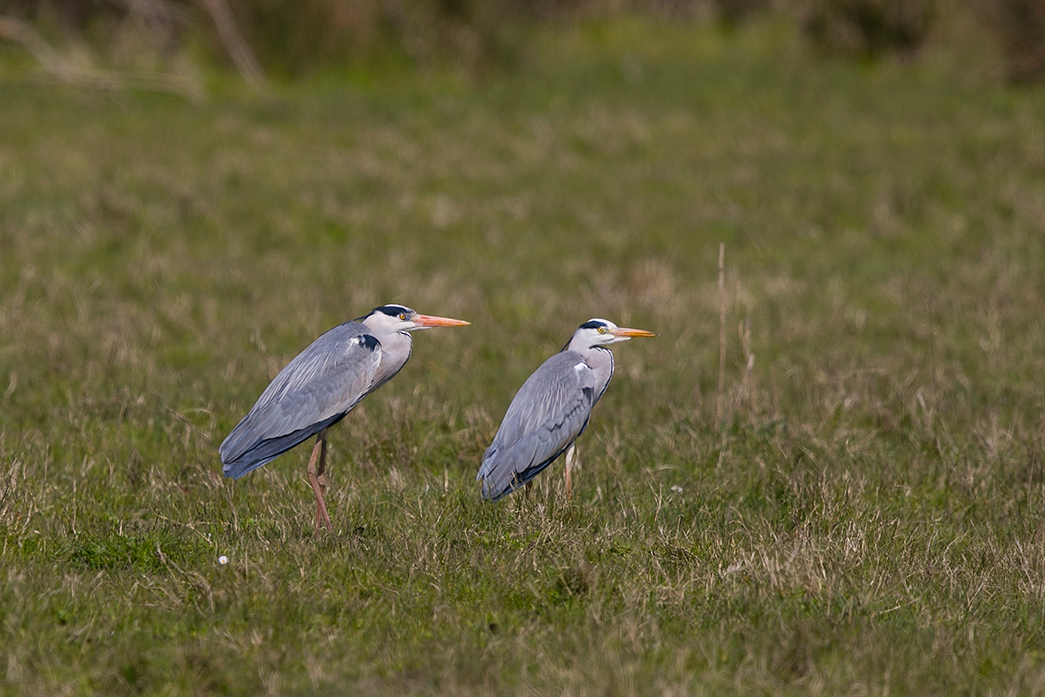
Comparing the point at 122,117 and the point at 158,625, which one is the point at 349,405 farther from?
the point at 122,117

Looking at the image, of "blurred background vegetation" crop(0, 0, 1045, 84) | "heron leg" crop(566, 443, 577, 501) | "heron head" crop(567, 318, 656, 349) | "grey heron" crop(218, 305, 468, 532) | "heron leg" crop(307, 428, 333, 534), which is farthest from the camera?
Result: "blurred background vegetation" crop(0, 0, 1045, 84)

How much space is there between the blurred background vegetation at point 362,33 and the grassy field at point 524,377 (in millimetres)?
983

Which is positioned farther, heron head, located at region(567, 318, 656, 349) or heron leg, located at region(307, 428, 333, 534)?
heron head, located at region(567, 318, 656, 349)

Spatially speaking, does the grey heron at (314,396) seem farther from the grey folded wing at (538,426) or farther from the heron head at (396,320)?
the grey folded wing at (538,426)

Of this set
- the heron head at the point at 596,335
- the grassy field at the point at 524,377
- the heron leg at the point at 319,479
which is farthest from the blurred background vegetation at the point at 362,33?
the heron leg at the point at 319,479

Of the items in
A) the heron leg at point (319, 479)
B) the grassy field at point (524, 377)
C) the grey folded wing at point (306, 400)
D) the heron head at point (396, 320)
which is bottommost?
the grassy field at point (524, 377)

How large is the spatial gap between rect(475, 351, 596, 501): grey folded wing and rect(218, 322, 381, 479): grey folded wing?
2.32 ft

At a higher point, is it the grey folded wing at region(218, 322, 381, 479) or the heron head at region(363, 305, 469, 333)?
the heron head at region(363, 305, 469, 333)

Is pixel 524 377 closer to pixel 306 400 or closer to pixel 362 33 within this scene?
pixel 306 400

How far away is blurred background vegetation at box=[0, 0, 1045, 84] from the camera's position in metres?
18.4

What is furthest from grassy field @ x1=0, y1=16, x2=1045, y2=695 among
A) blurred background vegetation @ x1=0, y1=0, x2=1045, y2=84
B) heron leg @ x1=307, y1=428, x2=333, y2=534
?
blurred background vegetation @ x1=0, y1=0, x2=1045, y2=84

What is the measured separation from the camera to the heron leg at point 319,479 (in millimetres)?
5248

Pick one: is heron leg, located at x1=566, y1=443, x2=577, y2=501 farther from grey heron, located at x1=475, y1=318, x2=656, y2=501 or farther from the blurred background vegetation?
the blurred background vegetation

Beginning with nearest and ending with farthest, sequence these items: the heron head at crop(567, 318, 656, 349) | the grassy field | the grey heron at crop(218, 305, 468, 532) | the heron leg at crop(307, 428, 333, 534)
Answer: the grassy field < the heron leg at crop(307, 428, 333, 534) < the grey heron at crop(218, 305, 468, 532) < the heron head at crop(567, 318, 656, 349)
